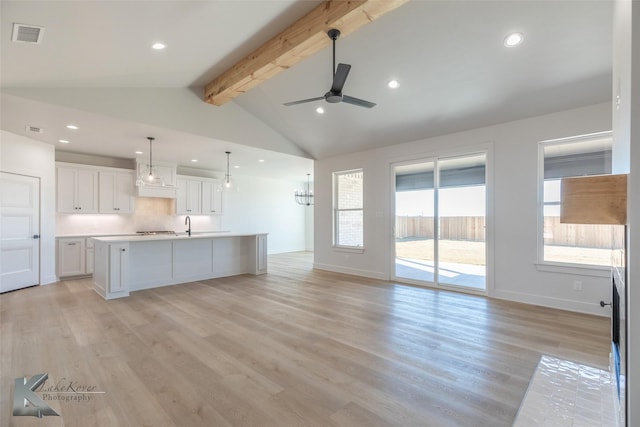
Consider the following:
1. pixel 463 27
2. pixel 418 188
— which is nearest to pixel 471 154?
pixel 418 188

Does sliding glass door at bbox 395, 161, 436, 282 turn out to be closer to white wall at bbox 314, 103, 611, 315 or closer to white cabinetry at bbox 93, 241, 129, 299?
white wall at bbox 314, 103, 611, 315

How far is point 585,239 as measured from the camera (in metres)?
3.99

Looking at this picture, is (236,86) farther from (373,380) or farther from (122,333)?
(373,380)

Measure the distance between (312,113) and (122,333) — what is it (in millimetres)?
4289

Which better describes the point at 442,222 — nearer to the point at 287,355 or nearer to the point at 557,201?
the point at 557,201

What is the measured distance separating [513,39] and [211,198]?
762 centimetres

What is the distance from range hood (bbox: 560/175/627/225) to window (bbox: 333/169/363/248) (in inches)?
216

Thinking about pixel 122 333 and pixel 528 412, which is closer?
pixel 528 412

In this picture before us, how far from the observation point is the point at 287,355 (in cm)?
279

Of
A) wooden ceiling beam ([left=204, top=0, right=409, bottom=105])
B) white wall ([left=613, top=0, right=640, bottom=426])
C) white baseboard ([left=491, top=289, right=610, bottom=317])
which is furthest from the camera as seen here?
white baseboard ([left=491, top=289, right=610, bottom=317])

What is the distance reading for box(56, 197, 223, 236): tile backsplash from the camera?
657cm

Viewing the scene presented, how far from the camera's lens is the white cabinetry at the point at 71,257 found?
5.99 metres

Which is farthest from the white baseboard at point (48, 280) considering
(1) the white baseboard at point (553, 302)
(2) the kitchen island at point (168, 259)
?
(1) the white baseboard at point (553, 302)

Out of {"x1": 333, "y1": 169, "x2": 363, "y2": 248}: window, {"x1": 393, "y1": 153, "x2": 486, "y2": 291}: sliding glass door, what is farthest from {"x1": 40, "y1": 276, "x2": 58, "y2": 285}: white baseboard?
{"x1": 393, "y1": 153, "x2": 486, "y2": 291}: sliding glass door
